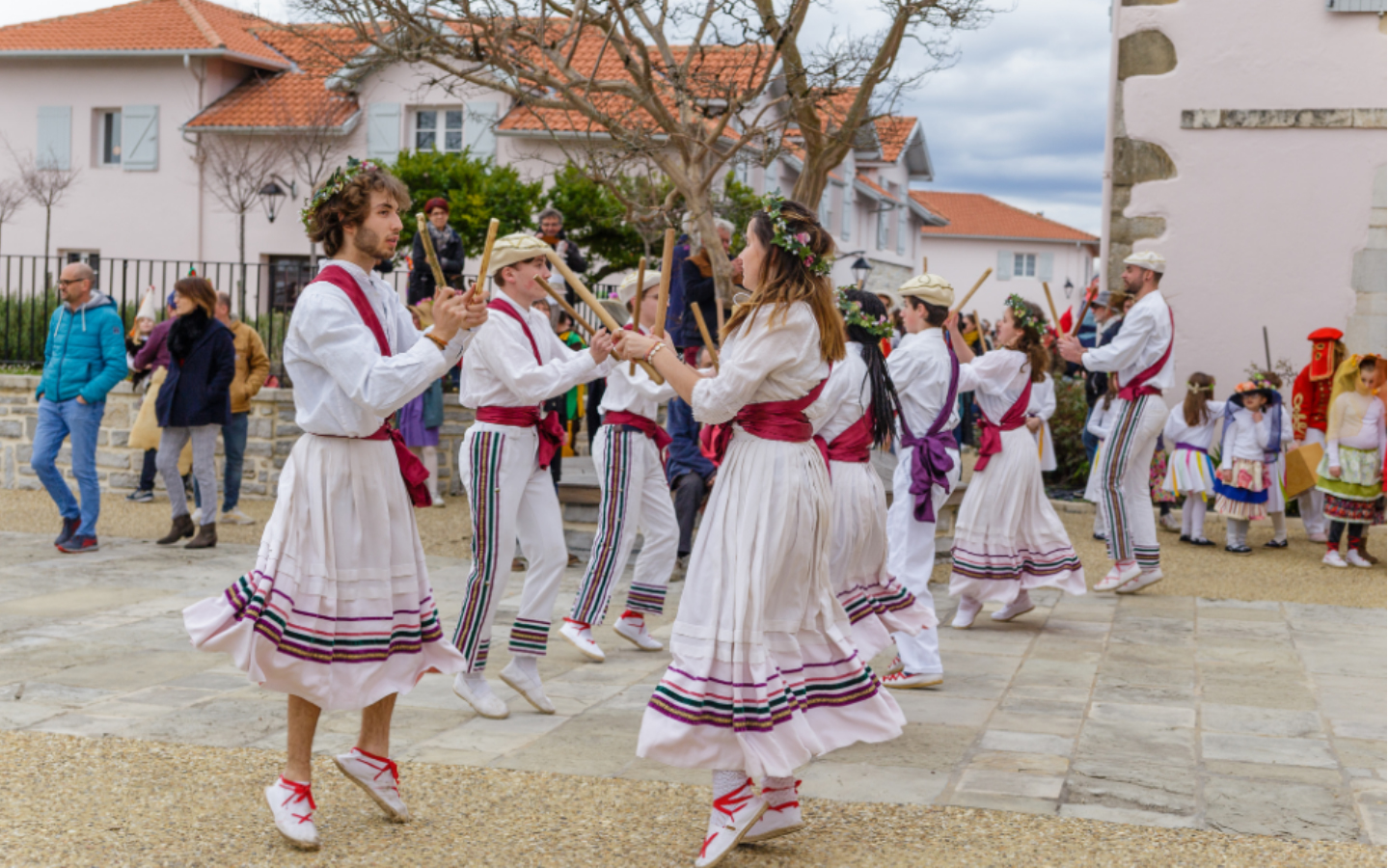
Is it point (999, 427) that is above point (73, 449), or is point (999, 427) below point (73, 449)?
above

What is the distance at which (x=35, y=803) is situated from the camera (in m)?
3.78

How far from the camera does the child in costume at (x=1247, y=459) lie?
10031 mm

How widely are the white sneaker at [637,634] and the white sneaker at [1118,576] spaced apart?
3.29 m

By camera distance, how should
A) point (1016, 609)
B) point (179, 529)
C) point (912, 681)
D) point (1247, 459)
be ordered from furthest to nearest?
1. point (1247, 459)
2. point (179, 529)
3. point (1016, 609)
4. point (912, 681)

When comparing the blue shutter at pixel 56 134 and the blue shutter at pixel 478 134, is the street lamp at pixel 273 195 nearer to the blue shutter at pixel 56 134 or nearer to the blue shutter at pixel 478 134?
the blue shutter at pixel 478 134

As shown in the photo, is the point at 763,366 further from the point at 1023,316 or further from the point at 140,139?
the point at 140,139

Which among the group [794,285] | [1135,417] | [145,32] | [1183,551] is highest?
[145,32]

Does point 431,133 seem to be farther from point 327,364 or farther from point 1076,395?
point 327,364

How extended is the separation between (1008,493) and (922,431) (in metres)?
0.98

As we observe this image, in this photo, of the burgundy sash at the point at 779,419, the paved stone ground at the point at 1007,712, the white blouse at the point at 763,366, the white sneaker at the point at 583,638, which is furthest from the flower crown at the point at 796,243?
the white sneaker at the point at 583,638

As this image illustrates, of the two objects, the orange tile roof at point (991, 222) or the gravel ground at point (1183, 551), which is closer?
the gravel ground at point (1183, 551)

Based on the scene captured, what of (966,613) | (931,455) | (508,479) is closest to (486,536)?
(508,479)

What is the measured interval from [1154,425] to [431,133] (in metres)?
20.2

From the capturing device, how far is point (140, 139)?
2700cm
